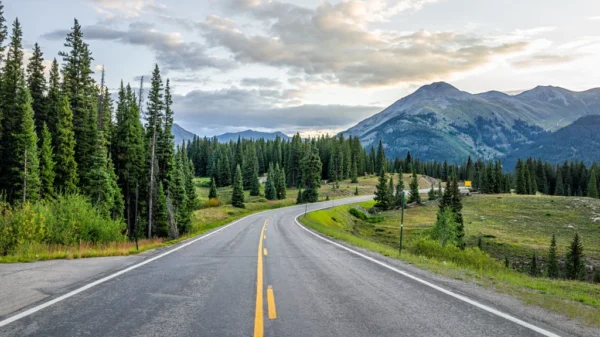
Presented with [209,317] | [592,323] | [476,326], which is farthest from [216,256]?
[592,323]

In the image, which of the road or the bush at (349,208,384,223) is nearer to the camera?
the road

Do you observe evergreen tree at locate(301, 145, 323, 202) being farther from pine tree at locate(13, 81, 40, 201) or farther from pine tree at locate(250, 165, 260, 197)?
pine tree at locate(13, 81, 40, 201)

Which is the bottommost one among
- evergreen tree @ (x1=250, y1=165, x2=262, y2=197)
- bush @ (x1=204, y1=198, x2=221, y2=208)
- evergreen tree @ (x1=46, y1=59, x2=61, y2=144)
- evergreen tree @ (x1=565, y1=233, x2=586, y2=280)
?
evergreen tree @ (x1=565, y1=233, x2=586, y2=280)

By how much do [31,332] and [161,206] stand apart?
4317 cm

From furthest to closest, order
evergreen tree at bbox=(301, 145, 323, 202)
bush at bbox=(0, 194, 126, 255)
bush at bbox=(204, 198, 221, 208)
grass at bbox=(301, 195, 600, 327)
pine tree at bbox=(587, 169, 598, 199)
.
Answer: pine tree at bbox=(587, 169, 598, 199) < evergreen tree at bbox=(301, 145, 323, 202) < bush at bbox=(204, 198, 221, 208) < grass at bbox=(301, 195, 600, 327) < bush at bbox=(0, 194, 126, 255)

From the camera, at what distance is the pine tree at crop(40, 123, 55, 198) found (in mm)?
36094

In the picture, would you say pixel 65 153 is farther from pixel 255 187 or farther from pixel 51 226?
pixel 255 187

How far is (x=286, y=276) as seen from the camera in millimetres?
10273

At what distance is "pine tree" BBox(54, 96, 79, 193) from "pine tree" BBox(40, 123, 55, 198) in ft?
3.37

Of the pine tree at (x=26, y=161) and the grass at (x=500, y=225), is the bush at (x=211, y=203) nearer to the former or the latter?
the grass at (x=500, y=225)

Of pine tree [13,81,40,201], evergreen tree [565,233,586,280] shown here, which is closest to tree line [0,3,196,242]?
pine tree [13,81,40,201]

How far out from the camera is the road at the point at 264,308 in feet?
18.2

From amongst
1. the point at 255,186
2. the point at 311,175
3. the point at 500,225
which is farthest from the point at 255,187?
the point at 500,225

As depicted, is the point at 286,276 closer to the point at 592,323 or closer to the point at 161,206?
the point at 592,323
